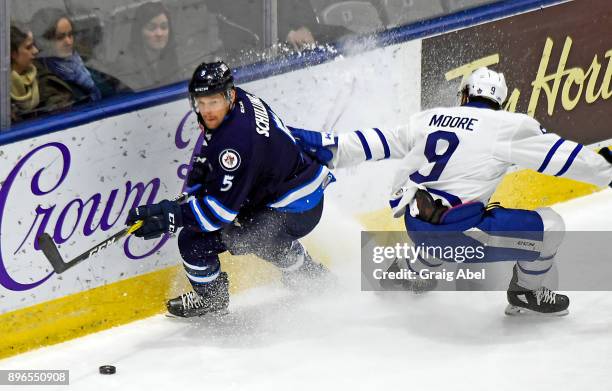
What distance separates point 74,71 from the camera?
4777 millimetres

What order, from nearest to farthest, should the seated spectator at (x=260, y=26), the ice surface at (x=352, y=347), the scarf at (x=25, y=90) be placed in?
the ice surface at (x=352, y=347)
the scarf at (x=25, y=90)
the seated spectator at (x=260, y=26)

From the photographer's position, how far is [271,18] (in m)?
5.25

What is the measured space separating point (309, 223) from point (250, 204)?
25 centimetres

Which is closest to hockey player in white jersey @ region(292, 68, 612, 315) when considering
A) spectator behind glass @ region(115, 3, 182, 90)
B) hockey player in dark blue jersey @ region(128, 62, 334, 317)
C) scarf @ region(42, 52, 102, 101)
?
hockey player in dark blue jersey @ region(128, 62, 334, 317)

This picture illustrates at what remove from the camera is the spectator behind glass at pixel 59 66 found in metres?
4.64

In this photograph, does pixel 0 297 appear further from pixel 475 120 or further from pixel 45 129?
pixel 475 120

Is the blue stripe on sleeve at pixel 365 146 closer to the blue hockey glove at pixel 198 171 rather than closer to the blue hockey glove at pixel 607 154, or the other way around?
the blue hockey glove at pixel 198 171

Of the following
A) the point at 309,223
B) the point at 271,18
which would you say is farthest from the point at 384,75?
the point at 309,223

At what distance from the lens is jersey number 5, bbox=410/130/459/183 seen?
468cm

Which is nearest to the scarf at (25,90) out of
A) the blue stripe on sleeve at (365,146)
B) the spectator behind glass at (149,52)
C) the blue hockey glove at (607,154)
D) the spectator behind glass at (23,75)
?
Result: the spectator behind glass at (23,75)

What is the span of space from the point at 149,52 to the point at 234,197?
75cm

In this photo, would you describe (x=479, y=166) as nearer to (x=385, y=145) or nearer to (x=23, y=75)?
(x=385, y=145)

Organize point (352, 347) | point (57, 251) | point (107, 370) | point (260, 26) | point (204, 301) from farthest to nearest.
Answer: point (260, 26) < point (204, 301) < point (352, 347) < point (57, 251) < point (107, 370)

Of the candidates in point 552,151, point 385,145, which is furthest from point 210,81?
point 552,151
